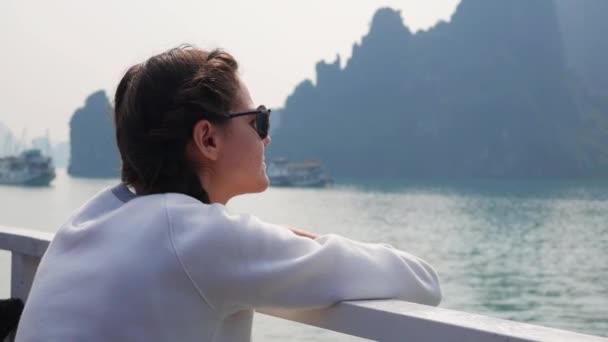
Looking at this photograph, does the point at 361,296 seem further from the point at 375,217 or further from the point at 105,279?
the point at 375,217

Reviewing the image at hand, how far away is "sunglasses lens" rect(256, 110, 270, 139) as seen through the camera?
3.77 ft

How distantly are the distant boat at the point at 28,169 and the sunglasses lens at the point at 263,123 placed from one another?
85195mm

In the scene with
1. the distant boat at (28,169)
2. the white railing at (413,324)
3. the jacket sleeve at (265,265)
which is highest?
the jacket sleeve at (265,265)

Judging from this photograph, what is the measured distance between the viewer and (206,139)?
1.08 meters

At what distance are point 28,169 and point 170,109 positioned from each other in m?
88.3

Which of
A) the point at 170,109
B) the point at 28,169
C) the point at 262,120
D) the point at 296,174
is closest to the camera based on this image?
the point at 170,109

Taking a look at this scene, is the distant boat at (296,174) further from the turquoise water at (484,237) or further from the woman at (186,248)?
the woman at (186,248)

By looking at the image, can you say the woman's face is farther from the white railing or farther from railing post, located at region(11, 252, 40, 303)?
railing post, located at region(11, 252, 40, 303)

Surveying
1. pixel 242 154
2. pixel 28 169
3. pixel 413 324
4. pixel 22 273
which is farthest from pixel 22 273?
pixel 28 169

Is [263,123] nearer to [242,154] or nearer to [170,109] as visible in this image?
[242,154]

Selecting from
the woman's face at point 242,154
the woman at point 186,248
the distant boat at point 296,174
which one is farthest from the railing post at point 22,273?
the distant boat at point 296,174

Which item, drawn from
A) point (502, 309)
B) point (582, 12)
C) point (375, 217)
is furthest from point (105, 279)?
point (582, 12)

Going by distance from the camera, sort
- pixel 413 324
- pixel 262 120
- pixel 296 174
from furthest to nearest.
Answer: pixel 296 174 < pixel 262 120 < pixel 413 324

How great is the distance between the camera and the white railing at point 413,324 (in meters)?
0.83
